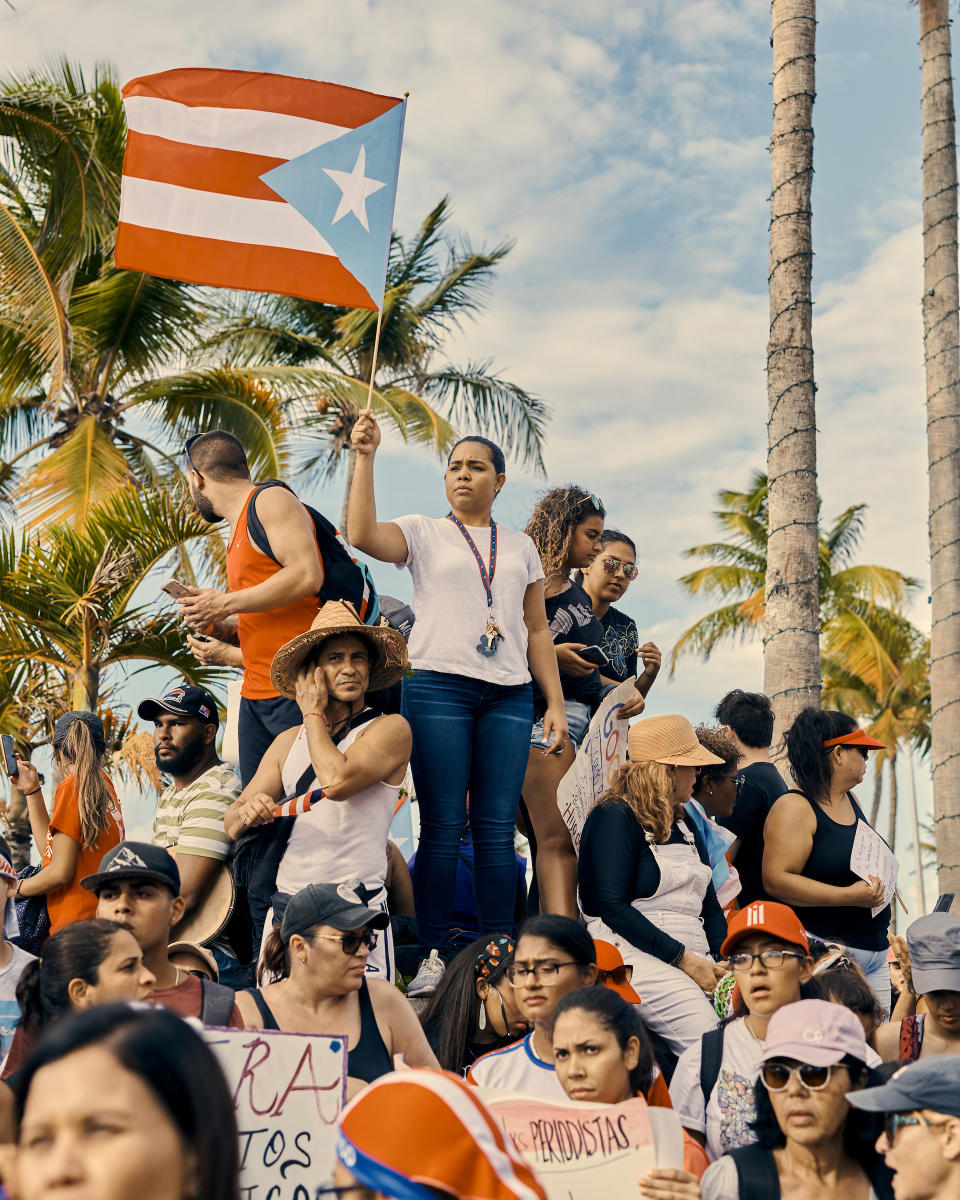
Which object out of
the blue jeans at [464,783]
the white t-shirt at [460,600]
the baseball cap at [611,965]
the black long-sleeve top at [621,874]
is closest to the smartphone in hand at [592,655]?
the white t-shirt at [460,600]

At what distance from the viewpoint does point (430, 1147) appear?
2.12m

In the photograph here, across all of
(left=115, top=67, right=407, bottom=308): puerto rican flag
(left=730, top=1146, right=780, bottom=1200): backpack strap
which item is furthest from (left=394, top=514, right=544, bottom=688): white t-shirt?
(left=730, top=1146, right=780, bottom=1200): backpack strap

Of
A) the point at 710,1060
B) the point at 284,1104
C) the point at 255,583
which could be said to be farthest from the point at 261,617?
the point at 710,1060

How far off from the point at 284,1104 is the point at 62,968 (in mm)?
776

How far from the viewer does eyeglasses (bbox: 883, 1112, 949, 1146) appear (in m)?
3.14

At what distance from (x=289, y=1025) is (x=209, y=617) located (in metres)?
1.67

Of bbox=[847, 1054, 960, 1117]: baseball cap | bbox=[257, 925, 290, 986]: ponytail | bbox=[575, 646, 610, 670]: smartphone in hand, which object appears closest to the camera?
bbox=[847, 1054, 960, 1117]: baseball cap

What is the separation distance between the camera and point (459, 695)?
216 inches

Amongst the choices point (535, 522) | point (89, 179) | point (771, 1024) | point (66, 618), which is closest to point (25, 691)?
point (66, 618)

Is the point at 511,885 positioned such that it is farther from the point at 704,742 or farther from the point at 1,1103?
the point at 1,1103

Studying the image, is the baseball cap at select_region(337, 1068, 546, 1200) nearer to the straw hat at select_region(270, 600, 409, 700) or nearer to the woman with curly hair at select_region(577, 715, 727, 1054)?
the straw hat at select_region(270, 600, 409, 700)

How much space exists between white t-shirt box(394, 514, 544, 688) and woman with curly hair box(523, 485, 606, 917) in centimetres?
58

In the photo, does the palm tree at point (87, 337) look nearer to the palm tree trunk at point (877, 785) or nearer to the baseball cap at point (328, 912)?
the baseball cap at point (328, 912)

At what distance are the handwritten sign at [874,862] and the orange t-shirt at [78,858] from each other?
3.24m
